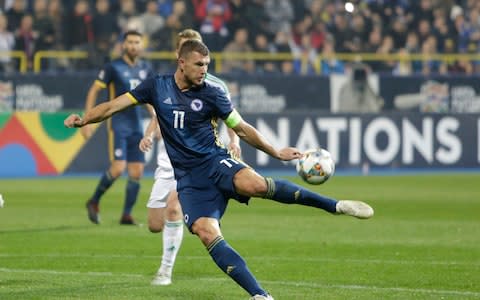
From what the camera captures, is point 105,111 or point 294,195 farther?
point 105,111

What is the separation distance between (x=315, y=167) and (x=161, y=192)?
2382 millimetres

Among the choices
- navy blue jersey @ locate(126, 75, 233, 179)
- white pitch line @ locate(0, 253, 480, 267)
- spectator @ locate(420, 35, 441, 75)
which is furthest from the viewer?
spectator @ locate(420, 35, 441, 75)

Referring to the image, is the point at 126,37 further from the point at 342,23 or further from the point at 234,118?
the point at 342,23

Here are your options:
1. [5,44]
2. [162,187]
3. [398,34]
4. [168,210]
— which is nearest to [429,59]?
[398,34]

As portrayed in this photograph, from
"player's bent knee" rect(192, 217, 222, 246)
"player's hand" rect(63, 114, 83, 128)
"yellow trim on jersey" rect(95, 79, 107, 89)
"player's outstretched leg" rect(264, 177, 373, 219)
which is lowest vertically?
"player's bent knee" rect(192, 217, 222, 246)

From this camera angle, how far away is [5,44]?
2392 cm

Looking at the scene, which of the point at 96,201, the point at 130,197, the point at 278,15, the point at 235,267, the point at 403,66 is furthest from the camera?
the point at 403,66

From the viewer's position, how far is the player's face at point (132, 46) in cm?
1455

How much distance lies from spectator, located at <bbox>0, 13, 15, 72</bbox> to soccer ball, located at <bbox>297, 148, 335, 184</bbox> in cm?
1599

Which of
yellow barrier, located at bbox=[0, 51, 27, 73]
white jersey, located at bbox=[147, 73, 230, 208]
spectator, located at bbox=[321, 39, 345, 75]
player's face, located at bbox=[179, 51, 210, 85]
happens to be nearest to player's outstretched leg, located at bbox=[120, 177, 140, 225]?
white jersey, located at bbox=[147, 73, 230, 208]

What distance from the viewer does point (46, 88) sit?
76.7ft

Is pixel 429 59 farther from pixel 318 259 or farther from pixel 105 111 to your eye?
pixel 105 111

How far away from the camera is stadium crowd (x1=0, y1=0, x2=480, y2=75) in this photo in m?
24.3

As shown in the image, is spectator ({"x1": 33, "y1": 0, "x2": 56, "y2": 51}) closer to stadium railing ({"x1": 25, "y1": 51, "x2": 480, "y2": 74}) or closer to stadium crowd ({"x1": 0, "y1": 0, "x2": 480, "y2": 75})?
stadium crowd ({"x1": 0, "y1": 0, "x2": 480, "y2": 75})
